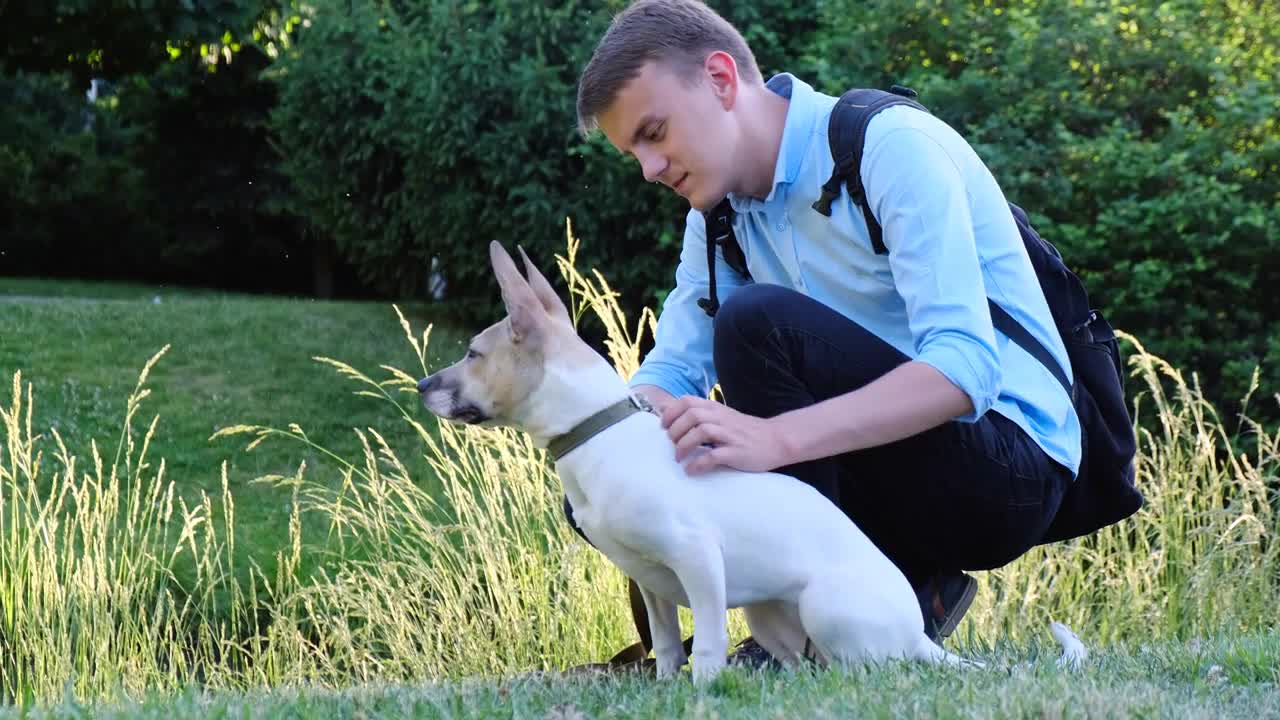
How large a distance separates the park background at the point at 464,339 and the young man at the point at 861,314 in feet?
2.06

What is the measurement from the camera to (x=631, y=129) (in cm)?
309

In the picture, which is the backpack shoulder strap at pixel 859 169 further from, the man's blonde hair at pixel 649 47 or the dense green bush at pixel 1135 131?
the dense green bush at pixel 1135 131

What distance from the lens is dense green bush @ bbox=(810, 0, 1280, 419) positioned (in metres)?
6.34

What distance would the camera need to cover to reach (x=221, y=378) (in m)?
8.66

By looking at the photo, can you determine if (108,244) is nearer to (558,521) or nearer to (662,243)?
(662,243)

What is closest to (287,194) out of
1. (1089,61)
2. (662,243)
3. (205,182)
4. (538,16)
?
(205,182)

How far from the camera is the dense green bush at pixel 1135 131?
249 inches

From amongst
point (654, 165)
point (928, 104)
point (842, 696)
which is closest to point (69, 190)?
point (928, 104)

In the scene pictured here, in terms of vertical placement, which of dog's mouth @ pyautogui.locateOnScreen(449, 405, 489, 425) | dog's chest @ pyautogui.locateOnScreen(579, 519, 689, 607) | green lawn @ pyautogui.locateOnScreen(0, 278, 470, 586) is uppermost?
green lawn @ pyautogui.locateOnScreen(0, 278, 470, 586)

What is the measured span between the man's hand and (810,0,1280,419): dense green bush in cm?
391

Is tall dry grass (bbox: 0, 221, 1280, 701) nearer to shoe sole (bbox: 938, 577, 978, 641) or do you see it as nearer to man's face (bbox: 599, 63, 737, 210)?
shoe sole (bbox: 938, 577, 978, 641)

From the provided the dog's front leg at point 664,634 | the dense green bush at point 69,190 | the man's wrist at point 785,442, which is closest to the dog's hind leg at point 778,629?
the dog's front leg at point 664,634

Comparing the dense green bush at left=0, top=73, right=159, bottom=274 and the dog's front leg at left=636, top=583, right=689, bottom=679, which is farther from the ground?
the dense green bush at left=0, top=73, right=159, bottom=274

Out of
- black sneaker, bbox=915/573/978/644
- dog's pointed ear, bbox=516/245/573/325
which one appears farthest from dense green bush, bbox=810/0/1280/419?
dog's pointed ear, bbox=516/245/573/325
